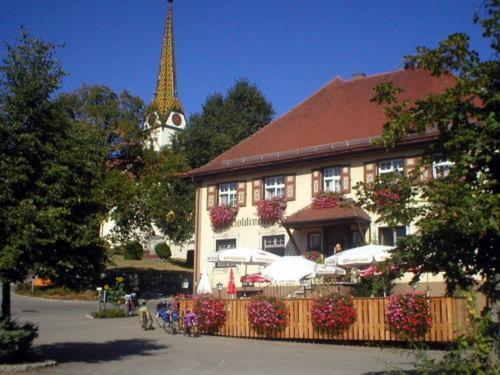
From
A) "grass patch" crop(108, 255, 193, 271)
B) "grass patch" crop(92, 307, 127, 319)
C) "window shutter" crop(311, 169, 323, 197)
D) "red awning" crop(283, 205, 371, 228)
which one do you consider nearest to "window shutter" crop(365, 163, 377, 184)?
"red awning" crop(283, 205, 371, 228)

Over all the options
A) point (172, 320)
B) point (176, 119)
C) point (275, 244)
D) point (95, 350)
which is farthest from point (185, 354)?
point (176, 119)

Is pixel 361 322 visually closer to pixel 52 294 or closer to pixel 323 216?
pixel 323 216

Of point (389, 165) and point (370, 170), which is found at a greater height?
point (389, 165)

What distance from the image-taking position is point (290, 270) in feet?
72.0

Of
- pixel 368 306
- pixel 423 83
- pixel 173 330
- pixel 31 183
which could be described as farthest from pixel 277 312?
pixel 423 83

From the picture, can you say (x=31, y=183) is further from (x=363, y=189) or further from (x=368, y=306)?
(x=368, y=306)

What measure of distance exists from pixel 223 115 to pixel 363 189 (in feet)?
138

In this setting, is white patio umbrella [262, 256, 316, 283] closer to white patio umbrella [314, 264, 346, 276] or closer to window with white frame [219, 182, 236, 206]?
white patio umbrella [314, 264, 346, 276]

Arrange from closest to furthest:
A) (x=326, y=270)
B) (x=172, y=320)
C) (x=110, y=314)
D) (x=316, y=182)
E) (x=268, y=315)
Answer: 1. (x=268, y=315)
2. (x=326, y=270)
3. (x=172, y=320)
4. (x=110, y=314)
5. (x=316, y=182)

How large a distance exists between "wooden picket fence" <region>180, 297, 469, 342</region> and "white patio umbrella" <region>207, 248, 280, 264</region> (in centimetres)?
365

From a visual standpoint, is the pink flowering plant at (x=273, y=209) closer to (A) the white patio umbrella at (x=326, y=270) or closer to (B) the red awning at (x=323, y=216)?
(B) the red awning at (x=323, y=216)

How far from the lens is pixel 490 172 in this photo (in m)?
7.73

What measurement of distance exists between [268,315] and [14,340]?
849 cm

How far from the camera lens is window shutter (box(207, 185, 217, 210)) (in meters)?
31.7
